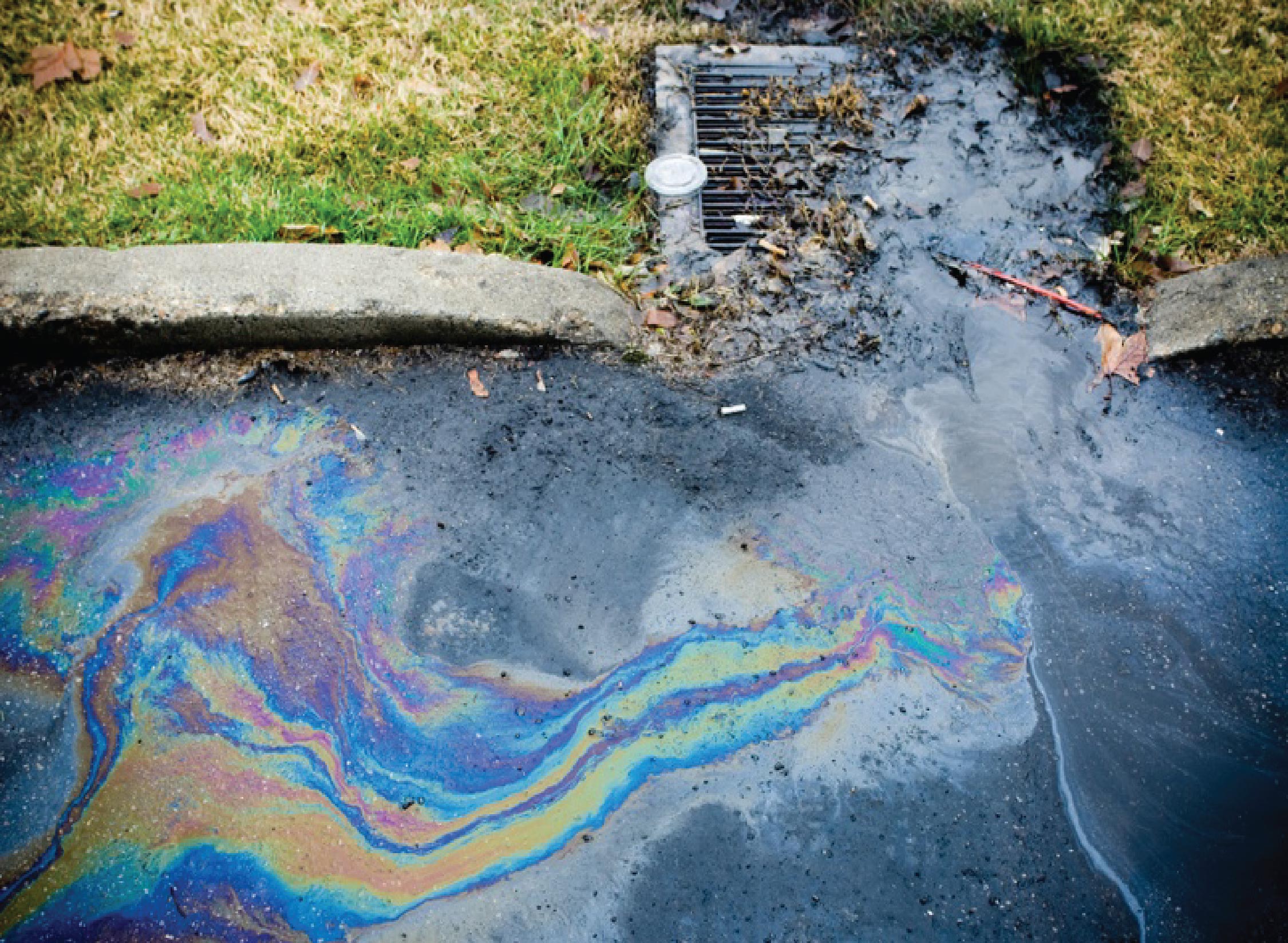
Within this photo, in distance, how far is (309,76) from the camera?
334cm

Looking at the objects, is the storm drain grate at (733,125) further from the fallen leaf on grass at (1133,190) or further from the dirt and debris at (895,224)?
the fallen leaf on grass at (1133,190)

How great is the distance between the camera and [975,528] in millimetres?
2348

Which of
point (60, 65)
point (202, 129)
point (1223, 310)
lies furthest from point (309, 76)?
point (1223, 310)

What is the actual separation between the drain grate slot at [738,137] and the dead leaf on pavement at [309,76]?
144 centimetres

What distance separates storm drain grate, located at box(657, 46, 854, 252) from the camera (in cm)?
300

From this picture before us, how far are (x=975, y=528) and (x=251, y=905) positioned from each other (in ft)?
6.37

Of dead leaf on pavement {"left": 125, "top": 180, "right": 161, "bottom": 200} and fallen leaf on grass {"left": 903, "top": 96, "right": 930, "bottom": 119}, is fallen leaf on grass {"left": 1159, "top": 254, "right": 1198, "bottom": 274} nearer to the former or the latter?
fallen leaf on grass {"left": 903, "top": 96, "right": 930, "bottom": 119}

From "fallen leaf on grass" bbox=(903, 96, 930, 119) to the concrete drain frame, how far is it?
13.2 inches

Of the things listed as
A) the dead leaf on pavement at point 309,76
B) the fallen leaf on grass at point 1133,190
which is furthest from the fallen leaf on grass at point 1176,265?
the dead leaf on pavement at point 309,76

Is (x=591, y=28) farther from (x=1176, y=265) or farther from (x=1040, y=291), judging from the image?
(x=1176, y=265)

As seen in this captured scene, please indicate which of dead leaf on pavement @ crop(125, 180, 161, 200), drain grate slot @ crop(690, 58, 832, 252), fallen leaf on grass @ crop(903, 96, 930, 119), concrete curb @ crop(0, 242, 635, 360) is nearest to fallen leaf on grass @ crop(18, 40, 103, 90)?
dead leaf on pavement @ crop(125, 180, 161, 200)

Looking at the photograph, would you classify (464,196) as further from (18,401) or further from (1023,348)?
(1023,348)

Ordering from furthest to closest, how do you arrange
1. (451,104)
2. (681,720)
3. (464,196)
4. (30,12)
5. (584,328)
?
1. (30,12)
2. (451,104)
3. (464,196)
4. (584,328)
5. (681,720)

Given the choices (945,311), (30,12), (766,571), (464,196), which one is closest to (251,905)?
(766,571)
